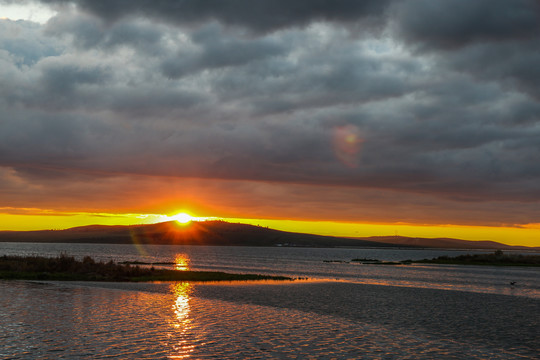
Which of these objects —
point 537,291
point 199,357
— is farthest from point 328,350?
Result: point 537,291

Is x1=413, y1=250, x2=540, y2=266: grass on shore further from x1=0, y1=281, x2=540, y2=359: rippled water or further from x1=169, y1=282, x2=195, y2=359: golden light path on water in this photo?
x1=169, y1=282, x2=195, y2=359: golden light path on water

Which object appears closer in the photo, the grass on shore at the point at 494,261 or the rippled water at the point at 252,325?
the rippled water at the point at 252,325

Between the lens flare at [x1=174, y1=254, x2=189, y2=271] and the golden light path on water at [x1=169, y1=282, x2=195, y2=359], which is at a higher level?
the golden light path on water at [x1=169, y1=282, x2=195, y2=359]

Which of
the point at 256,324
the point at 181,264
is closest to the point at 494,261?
the point at 181,264

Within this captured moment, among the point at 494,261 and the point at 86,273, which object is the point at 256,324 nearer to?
the point at 86,273

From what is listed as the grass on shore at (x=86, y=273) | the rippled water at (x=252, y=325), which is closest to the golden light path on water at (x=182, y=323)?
the rippled water at (x=252, y=325)

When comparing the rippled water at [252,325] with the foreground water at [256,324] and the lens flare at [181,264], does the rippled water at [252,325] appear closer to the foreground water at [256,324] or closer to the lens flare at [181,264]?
the foreground water at [256,324]

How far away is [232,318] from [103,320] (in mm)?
8946

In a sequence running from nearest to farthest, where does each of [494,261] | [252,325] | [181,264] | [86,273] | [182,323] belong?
1. [182,323]
2. [252,325]
3. [86,273]
4. [181,264]
5. [494,261]

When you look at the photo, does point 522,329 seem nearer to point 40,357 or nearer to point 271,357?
point 271,357

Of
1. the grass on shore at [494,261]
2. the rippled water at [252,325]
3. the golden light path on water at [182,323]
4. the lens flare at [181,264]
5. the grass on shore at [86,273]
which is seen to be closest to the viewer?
the golden light path on water at [182,323]

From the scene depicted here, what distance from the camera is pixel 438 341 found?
2848cm

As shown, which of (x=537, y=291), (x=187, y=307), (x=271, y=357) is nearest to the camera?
(x=271, y=357)

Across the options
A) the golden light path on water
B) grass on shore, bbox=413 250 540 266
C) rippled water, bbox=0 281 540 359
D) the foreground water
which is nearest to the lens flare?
the golden light path on water
